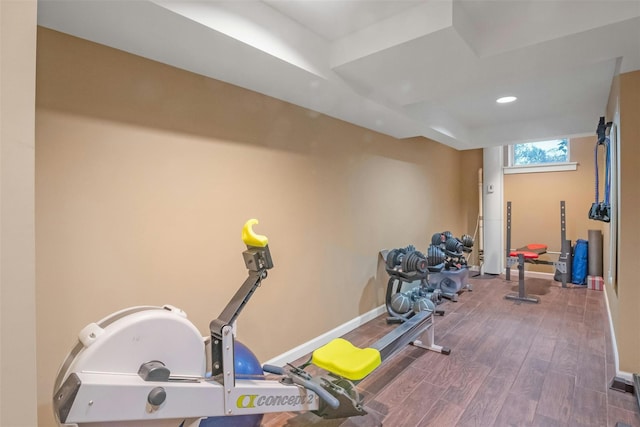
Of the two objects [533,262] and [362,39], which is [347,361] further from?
[533,262]

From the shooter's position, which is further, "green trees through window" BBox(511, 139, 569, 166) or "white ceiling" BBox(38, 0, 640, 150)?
"green trees through window" BBox(511, 139, 569, 166)

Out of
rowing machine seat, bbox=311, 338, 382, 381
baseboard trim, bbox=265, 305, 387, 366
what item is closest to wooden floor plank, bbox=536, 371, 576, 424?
rowing machine seat, bbox=311, 338, 382, 381

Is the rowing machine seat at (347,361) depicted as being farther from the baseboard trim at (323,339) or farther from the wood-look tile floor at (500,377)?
the baseboard trim at (323,339)

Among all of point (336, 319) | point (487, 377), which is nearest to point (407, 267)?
point (336, 319)

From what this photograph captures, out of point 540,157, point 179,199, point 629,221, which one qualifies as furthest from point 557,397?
point 540,157

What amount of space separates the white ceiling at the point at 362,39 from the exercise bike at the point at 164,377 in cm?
109

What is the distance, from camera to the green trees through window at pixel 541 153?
5539mm

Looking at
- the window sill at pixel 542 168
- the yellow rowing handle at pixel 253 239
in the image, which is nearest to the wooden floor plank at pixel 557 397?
the yellow rowing handle at pixel 253 239

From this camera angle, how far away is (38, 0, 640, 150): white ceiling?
5.10 ft

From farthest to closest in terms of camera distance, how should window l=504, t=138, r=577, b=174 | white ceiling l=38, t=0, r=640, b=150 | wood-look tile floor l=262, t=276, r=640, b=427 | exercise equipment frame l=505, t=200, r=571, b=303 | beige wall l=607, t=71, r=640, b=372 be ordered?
window l=504, t=138, r=577, b=174 → exercise equipment frame l=505, t=200, r=571, b=303 → beige wall l=607, t=71, r=640, b=372 → wood-look tile floor l=262, t=276, r=640, b=427 → white ceiling l=38, t=0, r=640, b=150

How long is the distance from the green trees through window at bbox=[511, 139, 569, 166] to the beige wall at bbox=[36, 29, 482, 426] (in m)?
4.11

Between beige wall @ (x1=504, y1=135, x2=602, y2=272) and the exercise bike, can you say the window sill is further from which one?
the exercise bike

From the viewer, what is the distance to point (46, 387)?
1.53 metres

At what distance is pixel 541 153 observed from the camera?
576 centimetres
